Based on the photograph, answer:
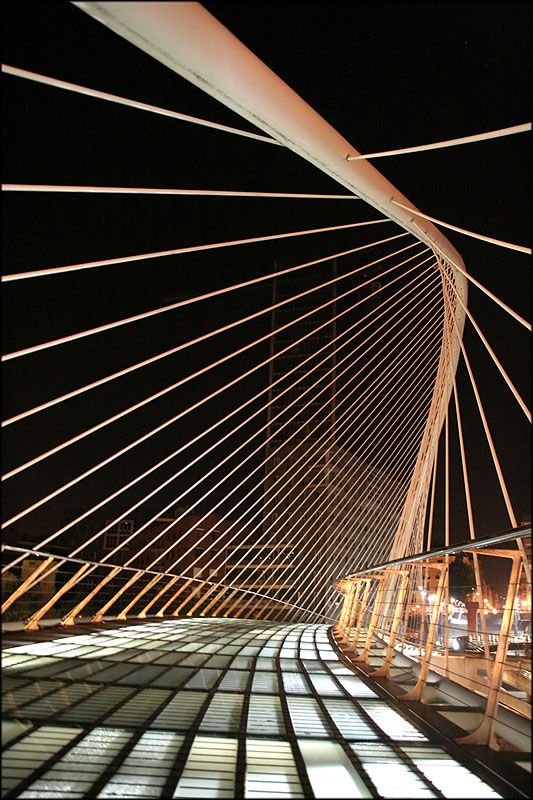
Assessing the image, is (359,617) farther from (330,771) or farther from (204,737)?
(330,771)

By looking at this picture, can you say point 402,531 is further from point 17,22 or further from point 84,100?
point 17,22

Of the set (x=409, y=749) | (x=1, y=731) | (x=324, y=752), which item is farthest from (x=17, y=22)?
(x=409, y=749)

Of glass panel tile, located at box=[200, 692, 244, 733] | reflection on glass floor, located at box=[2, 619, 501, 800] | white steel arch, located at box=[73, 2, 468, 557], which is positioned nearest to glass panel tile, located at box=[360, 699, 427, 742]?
reflection on glass floor, located at box=[2, 619, 501, 800]

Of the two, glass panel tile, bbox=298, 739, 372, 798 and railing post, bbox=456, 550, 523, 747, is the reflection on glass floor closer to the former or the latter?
glass panel tile, bbox=298, 739, 372, 798

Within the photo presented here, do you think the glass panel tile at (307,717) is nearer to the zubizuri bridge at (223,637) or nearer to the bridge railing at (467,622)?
the zubizuri bridge at (223,637)

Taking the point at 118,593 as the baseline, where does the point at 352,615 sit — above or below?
above

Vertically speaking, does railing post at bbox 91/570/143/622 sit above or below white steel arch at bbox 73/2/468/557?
below

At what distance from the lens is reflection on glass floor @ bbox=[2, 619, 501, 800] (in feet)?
7.36

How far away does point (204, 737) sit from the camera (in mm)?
2838

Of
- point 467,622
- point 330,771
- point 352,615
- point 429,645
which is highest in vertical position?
point 467,622

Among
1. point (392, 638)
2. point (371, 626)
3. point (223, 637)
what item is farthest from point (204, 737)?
point (223, 637)

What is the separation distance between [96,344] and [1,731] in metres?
13.0

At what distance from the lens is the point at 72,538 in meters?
39.2

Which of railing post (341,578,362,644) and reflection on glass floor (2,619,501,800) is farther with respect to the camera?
railing post (341,578,362,644)
